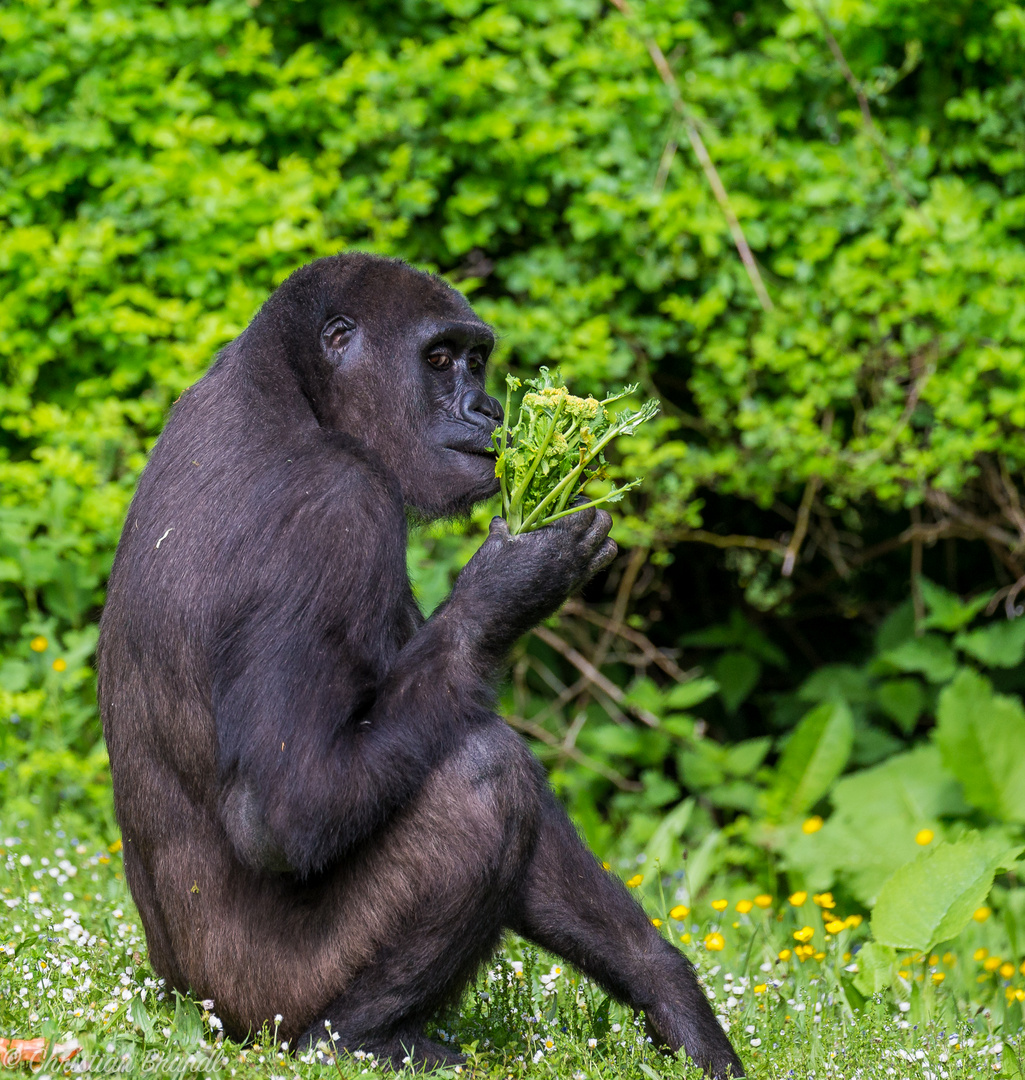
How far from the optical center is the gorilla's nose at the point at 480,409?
12.6 feet

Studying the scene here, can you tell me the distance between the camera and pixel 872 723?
7.49 meters

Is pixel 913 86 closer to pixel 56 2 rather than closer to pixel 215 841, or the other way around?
pixel 56 2

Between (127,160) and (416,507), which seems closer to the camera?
(416,507)

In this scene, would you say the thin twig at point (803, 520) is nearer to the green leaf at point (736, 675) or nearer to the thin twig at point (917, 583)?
the thin twig at point (917, 583)

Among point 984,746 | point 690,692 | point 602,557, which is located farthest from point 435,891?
point 690,692

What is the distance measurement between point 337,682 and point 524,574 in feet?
1.87

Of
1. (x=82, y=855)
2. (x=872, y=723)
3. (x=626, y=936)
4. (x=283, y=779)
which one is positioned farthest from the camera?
(x=872, y=723)

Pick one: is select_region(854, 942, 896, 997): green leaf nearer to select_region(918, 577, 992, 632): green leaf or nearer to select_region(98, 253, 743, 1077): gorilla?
select_region(98, 253, 743, 1077): gorilla

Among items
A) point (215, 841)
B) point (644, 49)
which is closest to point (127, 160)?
point (644, 49)

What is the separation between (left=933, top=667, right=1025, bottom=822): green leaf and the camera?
19.6 feet

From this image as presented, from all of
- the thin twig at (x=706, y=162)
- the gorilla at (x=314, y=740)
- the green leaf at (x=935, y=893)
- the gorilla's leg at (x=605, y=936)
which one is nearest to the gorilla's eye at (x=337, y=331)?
the gorilla at (x=314, y=740)

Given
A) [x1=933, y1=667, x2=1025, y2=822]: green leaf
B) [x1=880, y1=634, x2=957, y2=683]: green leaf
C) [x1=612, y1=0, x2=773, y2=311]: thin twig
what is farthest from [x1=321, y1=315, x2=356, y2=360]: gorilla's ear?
[x1=880, y1=634, x2=957, y2=683]: green leaf

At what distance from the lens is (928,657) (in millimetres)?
6832

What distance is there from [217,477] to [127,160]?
3.81 m
